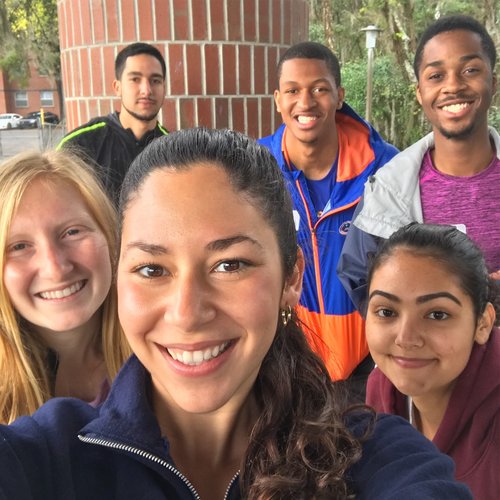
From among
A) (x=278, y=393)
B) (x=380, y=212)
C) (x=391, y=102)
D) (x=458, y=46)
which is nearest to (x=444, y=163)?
(x=380, y=212)

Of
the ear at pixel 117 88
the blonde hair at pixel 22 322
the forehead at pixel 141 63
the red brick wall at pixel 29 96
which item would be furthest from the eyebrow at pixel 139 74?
the red brick wall at pixel 29 96

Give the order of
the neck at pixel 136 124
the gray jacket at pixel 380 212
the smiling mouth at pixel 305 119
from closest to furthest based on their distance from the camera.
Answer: the gray jacket at pixel 380 212 < the smiling mouth at pixel 305 119 < the neck at pixel 136 124

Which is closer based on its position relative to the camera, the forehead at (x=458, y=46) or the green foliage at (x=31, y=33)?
the forehead at (x=458, y=46)

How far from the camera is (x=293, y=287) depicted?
4.51 feet

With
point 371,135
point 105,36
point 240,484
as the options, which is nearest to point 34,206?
point 240,484

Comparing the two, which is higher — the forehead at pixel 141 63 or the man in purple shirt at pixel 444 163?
the forehead at pixel 141 63

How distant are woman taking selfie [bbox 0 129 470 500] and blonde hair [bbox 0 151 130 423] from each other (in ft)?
2.23

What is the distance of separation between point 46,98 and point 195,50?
3278 centimetres

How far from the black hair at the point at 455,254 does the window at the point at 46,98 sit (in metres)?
34.3

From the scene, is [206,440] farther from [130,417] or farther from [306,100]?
[306,100]

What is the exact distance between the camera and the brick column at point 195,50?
3.50 metres

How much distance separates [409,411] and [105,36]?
2791mm

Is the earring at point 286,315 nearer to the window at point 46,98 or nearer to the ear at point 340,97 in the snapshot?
the ear at point 340,97

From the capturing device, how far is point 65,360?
6.70ft
